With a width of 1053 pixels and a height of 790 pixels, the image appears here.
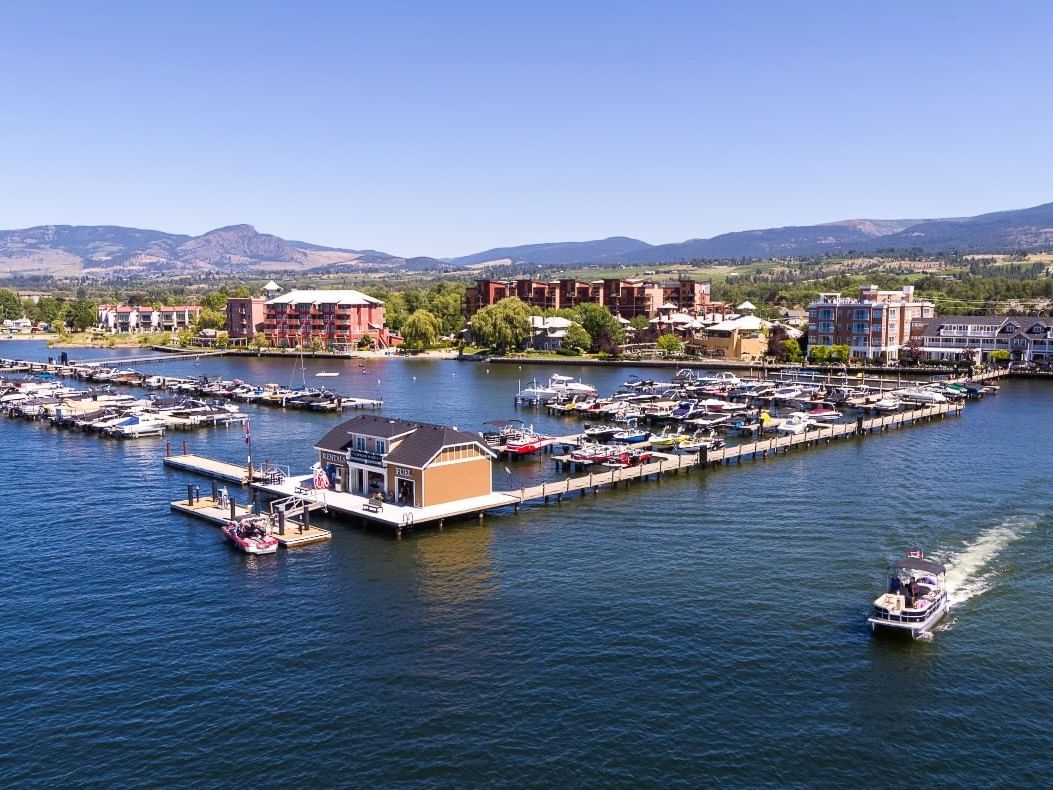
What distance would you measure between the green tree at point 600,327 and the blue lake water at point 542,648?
9384 cm

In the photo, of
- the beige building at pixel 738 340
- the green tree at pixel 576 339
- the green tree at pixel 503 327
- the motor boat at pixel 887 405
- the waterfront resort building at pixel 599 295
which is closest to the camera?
the motor boat at pixel 887 405

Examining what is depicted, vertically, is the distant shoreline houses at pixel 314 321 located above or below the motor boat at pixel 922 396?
above

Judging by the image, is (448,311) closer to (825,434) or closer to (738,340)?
(738,340)

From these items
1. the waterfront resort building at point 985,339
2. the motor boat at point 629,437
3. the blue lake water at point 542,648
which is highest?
the waterfront resort building at point 985,339

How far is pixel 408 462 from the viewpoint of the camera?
45.9m

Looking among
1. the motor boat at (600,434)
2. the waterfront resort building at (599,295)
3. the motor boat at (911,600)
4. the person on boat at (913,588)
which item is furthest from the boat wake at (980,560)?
the waterfront resort building at (599,295)

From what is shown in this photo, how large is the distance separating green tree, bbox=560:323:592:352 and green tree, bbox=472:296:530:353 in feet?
24.9

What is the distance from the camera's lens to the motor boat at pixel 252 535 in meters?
40.8

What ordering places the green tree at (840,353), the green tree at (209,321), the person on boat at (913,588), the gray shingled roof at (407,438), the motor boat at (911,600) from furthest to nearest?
the green tree at (209,321) < the green tree at (840,353) < the gray shingled roof at (407,438) < the person on boat at (913,588) < the motor boat at (911,600)

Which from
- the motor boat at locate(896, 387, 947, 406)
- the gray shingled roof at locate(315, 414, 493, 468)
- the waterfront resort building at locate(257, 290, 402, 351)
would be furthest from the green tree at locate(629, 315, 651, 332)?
the gray shingled roof at locate(315, 414, 493, 468)

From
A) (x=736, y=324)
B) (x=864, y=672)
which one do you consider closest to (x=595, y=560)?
(x=864, y=672)

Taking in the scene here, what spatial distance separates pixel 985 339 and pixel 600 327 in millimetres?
58518

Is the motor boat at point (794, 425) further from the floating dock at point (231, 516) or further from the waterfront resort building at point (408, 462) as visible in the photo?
the floating dock at point (231, 516)

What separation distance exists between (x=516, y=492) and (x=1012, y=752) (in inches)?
1140
